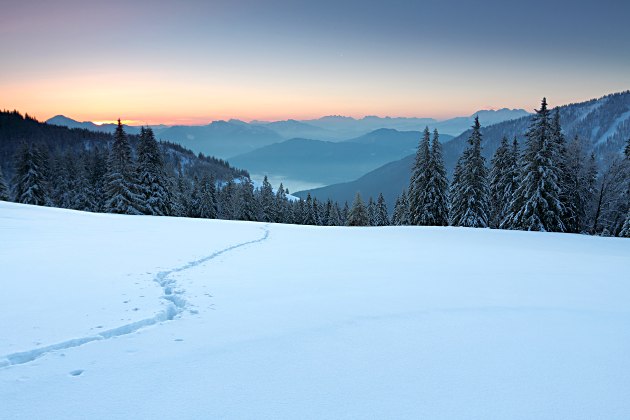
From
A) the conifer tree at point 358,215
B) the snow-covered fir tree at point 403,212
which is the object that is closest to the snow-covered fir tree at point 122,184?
the conifer tree at point 358,215

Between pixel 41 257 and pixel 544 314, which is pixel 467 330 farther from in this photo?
pixel 41 257

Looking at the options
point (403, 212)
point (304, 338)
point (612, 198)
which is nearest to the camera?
point (304, 338)

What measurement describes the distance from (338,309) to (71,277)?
4.91 meters

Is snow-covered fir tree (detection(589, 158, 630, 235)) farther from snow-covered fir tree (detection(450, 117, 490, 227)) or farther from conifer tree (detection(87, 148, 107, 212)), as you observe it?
conifer tree (detection(87, 148, 107, 212))

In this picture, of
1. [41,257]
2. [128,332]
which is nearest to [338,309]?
[128,332]


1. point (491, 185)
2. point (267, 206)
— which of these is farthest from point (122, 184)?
point (491, 185)

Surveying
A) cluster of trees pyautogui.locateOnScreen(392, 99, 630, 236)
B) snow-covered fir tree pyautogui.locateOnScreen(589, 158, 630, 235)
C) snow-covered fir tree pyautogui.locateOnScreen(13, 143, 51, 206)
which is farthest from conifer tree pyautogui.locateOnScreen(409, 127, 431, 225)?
snow-covered fir tree pyautogui.locateOnScreen(13, 143, 51, 206)

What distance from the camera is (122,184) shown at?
3250 centimetres

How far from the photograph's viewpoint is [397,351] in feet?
12.9

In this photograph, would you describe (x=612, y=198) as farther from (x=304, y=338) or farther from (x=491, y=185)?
(x=304, y=338)

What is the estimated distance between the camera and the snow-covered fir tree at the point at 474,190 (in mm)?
A: 30578

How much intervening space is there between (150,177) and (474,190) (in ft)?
100

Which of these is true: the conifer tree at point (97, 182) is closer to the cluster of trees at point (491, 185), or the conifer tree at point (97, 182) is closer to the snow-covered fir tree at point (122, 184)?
the cluster of trees at point (491, 185)

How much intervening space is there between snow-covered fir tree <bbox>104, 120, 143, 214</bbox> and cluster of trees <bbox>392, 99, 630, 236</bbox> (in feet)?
87.0
